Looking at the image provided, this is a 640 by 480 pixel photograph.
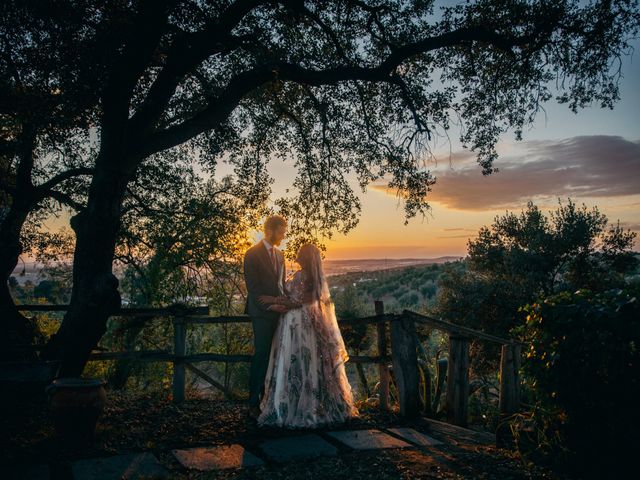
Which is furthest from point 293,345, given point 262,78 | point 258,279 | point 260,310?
point 262,78

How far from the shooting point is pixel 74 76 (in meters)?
6.81

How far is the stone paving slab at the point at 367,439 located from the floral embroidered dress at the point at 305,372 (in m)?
0.33

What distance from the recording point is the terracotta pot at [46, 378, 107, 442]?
531 cm

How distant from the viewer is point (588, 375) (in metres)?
4.54

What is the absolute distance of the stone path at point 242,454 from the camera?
179 inches

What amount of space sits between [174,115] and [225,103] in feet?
A: 9.46

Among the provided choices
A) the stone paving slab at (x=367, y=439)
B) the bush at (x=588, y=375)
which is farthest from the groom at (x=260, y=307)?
the bush at (x=588, y=375)

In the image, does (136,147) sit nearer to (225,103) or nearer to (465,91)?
(225,103)

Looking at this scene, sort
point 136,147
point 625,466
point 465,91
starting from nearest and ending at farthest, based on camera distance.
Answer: point 625,466 < point 136,147 < point 465,91

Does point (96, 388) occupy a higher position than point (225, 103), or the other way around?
point (225, 103)

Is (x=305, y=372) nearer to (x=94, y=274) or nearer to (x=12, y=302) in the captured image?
(x=94, y=274)

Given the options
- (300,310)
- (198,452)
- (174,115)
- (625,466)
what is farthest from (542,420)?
(174,115)

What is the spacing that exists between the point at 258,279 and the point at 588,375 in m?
4.08

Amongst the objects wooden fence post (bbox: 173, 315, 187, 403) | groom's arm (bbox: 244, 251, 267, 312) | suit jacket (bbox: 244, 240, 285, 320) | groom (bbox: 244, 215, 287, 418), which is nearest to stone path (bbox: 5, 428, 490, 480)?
groom (bbox: 244, 215, 287, 418)
